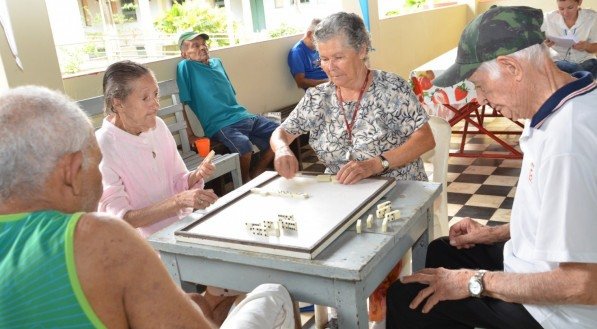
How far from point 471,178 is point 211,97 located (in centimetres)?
235

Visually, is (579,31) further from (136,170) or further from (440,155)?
(136,170)

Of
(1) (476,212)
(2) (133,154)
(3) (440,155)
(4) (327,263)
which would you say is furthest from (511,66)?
(1) (476,212)

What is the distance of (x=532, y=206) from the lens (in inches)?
57.0

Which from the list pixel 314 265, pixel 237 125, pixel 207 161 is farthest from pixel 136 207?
pixel 237 125

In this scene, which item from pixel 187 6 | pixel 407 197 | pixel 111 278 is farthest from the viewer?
pixel 187 6

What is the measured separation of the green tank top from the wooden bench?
8.69 feet

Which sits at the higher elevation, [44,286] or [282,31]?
[282,31]

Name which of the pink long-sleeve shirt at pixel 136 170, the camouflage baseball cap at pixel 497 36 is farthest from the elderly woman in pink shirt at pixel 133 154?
the camouflage baseball cap at pixel 497 36

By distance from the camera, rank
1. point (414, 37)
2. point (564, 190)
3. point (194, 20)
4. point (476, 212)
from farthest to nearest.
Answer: point (414, 37) → point (194, 20) → point (476, 212) → point (564, 190)

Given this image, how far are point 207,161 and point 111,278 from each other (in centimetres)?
136

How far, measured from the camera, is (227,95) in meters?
4.60

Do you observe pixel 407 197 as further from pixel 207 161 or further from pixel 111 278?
pixel 111 278

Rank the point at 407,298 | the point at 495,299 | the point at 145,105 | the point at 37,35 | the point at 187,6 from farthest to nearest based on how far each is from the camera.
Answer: the point at 187,6, the point at 37,35, the point at 145,105, the point at 407,298, the point at 495,299

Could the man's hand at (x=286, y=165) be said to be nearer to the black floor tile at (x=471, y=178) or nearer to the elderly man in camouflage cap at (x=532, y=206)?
the elderly man in camouflage cap at (x=532, y=206)
